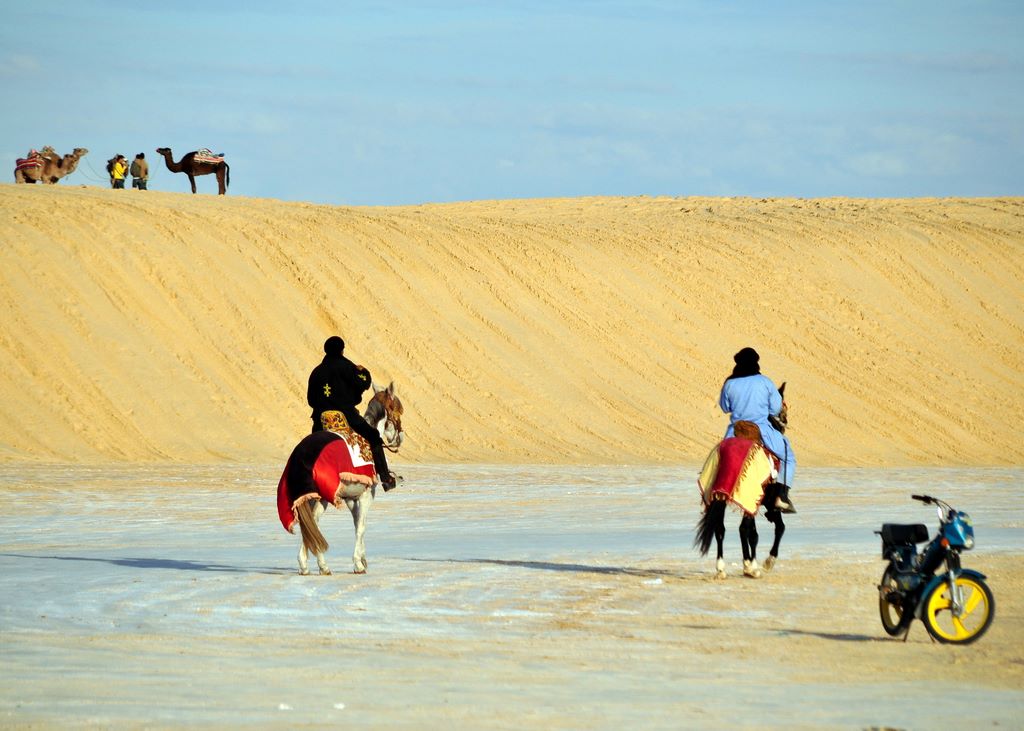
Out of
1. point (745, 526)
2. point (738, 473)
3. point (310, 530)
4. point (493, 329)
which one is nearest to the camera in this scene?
point (310, 530)

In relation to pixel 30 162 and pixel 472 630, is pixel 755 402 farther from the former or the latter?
pixel 30 162

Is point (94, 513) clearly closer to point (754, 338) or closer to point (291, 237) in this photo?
point (291, 237)

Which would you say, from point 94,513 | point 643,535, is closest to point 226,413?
point 94,513

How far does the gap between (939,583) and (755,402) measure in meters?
4.21

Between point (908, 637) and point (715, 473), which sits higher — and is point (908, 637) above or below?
below

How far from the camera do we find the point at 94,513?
71.3ft

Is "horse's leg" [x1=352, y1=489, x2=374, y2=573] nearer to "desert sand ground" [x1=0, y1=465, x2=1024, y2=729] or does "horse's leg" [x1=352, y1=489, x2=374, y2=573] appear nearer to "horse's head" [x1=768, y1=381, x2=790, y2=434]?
"desert sand ground" [x1=0, y1=465, x2=1024, y2=729]

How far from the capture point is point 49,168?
49438 millimetres

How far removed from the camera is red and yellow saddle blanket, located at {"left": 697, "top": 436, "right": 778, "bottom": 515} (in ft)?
46.8

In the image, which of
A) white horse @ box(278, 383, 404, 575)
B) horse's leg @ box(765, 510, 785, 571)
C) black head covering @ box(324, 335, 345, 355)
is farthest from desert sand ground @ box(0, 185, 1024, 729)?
black head covering @ box(324, 335, 345, 355)

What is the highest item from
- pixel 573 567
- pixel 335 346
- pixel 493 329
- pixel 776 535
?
pixel 493 329

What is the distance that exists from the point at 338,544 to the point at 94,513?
17.1ft

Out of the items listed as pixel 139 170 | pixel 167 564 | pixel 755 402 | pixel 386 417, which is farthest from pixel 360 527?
pixel 139 170

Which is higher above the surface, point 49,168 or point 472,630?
point 49,168
